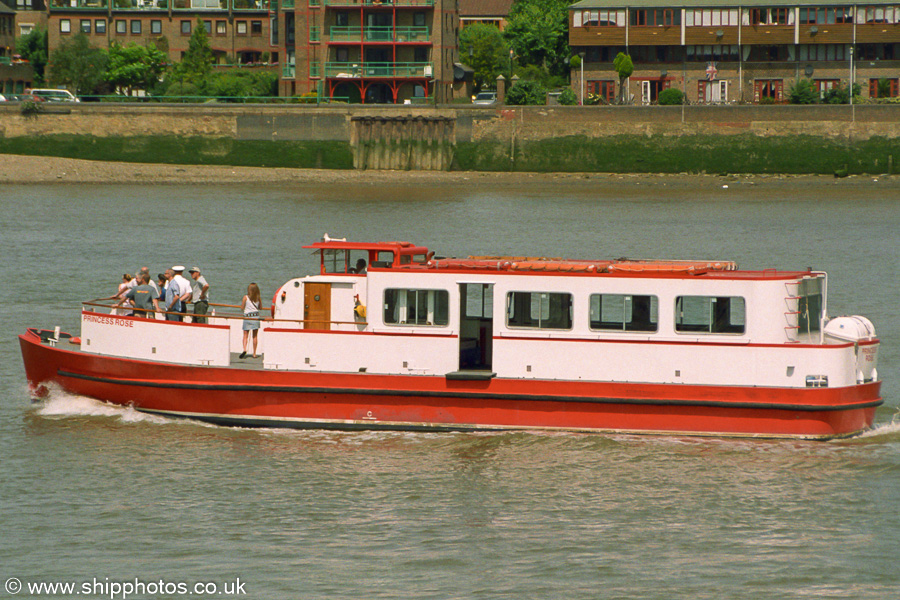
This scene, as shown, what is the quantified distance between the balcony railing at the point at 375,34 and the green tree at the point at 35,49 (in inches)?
1320

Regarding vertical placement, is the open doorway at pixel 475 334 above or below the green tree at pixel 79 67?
below

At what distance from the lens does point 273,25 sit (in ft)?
321

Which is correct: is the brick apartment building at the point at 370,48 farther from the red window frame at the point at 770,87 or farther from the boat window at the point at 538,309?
the boat window at the point at 538,309

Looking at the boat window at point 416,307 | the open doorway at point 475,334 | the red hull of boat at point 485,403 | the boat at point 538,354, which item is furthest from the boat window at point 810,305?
the boat window at point 416,307

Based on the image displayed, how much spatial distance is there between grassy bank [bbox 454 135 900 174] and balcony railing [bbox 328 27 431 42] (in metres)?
12.3

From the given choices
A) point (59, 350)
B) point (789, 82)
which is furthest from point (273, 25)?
point (59, 350)

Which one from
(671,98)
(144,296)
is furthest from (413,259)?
(671,98)

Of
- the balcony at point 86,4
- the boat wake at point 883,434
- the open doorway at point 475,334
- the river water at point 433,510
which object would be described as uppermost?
the balcony at point 86,4

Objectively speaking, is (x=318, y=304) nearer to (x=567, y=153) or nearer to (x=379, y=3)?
(x=567, y=153)

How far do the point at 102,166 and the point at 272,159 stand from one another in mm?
10219

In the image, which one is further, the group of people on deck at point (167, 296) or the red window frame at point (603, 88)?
the red window frame at point (603, 88)

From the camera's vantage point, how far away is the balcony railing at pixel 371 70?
79.6 metres

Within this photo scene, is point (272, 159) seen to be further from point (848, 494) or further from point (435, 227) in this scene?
point (848, 494)

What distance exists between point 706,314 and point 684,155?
2069 inches
